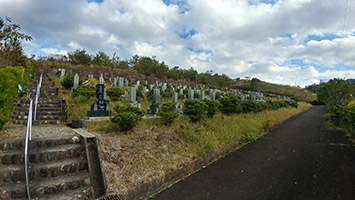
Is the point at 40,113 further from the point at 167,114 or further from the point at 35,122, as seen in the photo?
the point at 167,114

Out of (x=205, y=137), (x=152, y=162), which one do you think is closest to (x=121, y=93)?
(x=205, y=137)

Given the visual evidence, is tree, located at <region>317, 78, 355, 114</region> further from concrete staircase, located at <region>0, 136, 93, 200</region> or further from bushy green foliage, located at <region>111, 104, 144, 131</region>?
concrete staircase, located at <region>0, 136, 93, 200</region>

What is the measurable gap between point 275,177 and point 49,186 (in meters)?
4.44

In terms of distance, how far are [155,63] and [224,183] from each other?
29.4m

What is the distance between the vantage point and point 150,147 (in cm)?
464

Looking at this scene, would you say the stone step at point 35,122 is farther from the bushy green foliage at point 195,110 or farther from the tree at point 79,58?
the tree at point 79,58

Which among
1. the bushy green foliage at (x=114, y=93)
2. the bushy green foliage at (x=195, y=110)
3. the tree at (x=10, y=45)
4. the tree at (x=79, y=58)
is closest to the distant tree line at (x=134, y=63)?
the tree at (x=79, y=58)

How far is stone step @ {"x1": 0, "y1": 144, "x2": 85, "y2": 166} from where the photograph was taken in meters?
3.16

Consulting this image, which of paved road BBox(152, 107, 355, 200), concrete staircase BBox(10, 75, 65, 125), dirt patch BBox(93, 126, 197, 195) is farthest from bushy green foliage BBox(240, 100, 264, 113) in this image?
concrete staircase BBox(10, 75, 65, 125)

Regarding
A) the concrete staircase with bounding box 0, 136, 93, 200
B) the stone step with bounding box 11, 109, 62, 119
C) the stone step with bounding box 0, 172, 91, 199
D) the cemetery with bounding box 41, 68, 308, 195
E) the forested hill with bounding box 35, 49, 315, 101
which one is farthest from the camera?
the forested hill with bounding box 35, 49, 315, 101

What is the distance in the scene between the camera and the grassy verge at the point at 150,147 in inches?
139

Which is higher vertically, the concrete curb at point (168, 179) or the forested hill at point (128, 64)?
the forested hill at point (128, 64)

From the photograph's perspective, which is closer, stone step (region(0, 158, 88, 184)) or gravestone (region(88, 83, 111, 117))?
stone step (region(0, 158, 88, 184))

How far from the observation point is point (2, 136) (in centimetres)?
392
